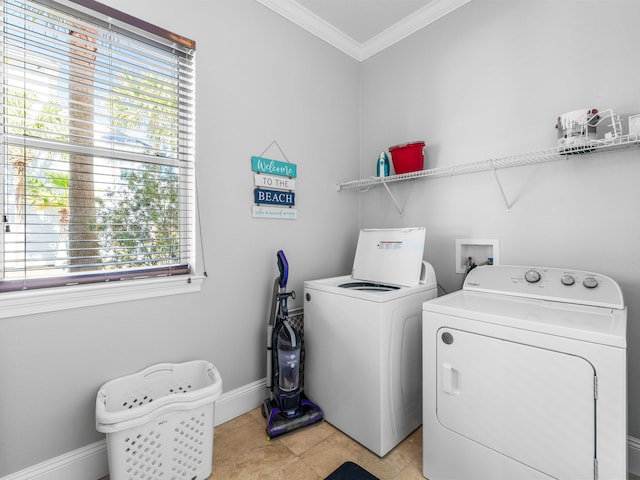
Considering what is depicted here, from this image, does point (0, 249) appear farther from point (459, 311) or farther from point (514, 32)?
point (514, 32)

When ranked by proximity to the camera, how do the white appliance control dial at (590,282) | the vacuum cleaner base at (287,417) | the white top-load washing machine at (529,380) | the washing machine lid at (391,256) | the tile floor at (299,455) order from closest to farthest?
the white top-load washing machine at (529,380)
the white appliance control dial at (590,282)
the tile floor at (299,455)
the vacuum cleaner base at (287,417)
the washing machine lid at (391,256)

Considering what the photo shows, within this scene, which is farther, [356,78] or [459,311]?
[356,78]

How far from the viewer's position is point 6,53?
→ 4.08 feet

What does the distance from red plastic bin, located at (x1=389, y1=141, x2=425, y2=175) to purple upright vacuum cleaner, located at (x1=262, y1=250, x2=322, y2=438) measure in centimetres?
105

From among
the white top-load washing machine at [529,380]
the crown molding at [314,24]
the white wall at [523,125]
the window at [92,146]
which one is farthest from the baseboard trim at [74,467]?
the crown molding at [314,24]

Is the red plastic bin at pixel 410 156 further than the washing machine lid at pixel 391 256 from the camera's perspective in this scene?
Yes

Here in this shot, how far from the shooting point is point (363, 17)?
2.20m

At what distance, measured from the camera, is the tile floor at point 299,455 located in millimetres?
1434

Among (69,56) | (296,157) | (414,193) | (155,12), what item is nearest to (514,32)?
(414,193)

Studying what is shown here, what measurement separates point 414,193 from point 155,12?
186cm

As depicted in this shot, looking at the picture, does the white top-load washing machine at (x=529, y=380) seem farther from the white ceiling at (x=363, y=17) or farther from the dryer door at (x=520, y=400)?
the white ceiling at (x=363, y=17)

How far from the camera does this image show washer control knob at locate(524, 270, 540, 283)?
148cm

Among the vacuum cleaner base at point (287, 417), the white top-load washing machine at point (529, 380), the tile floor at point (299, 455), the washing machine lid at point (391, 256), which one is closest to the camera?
the white top-load washing machine at point (529, 380)

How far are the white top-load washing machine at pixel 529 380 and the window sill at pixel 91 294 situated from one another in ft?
4.17
